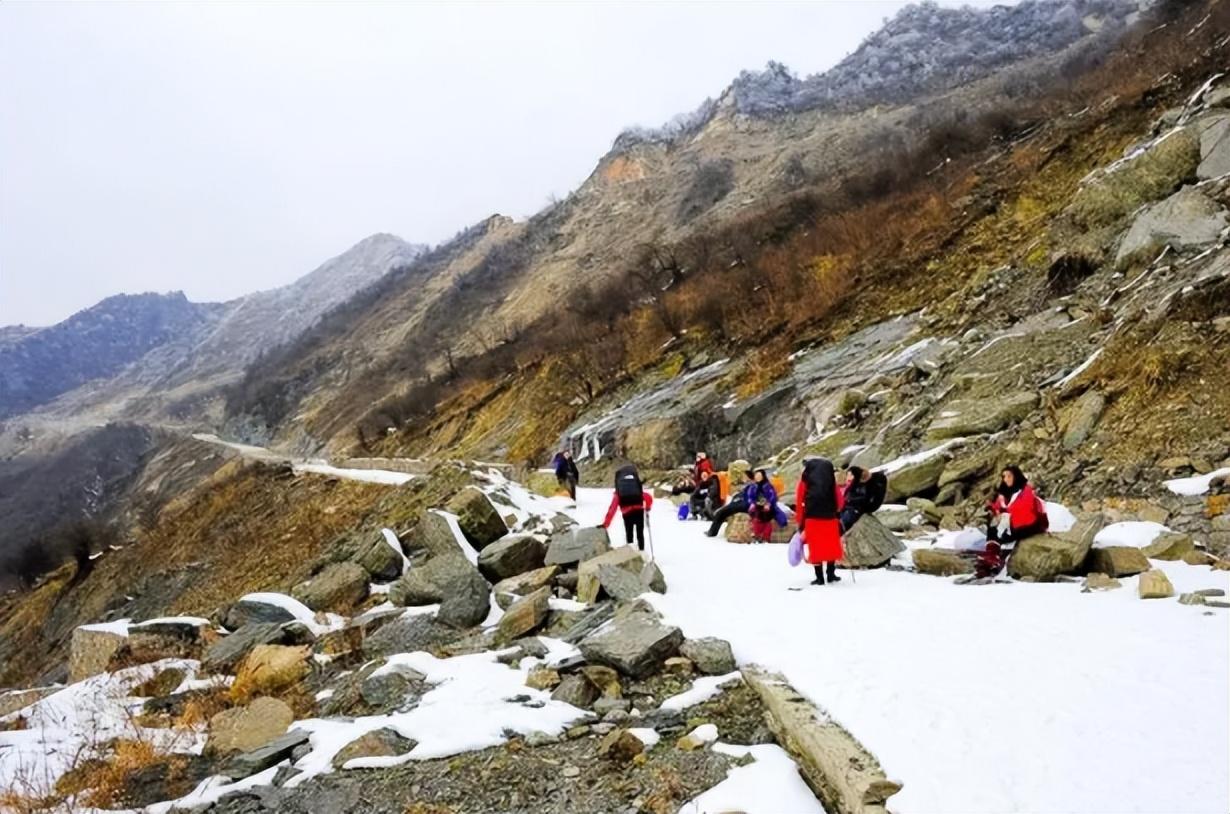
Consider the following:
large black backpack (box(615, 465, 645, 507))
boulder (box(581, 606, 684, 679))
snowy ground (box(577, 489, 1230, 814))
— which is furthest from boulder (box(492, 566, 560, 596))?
boulder (box(581, 606, 684, 679))

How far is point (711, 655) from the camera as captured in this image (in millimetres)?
6227

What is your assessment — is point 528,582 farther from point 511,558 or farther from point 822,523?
point 822,523

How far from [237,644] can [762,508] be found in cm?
Answer: 754

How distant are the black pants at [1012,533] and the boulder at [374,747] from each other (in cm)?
617

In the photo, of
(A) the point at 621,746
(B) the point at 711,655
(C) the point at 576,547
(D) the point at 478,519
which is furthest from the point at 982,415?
(A) the point at 621,746

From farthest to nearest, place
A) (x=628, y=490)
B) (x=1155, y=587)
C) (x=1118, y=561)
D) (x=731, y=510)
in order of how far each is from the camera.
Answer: (x=731, y=510), (x=628, y=490), (x=1118, y=561), (x=1155, y=587)

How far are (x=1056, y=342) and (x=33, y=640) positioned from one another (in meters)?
35.0

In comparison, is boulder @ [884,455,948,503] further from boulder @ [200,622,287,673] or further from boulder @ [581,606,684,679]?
boulder @ [200,622,287,673]

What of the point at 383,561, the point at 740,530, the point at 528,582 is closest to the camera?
the point at 528,582

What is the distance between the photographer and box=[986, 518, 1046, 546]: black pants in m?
7.55

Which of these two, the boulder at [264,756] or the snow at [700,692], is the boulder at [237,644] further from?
the snow at [700,692]

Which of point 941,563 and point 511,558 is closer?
point 941,563

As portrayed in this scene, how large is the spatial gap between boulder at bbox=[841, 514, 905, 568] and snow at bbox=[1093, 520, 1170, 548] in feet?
7.25

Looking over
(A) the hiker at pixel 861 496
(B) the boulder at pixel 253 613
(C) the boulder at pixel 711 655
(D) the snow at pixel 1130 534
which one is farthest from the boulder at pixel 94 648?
(D) the snow at pixel 1130 534
